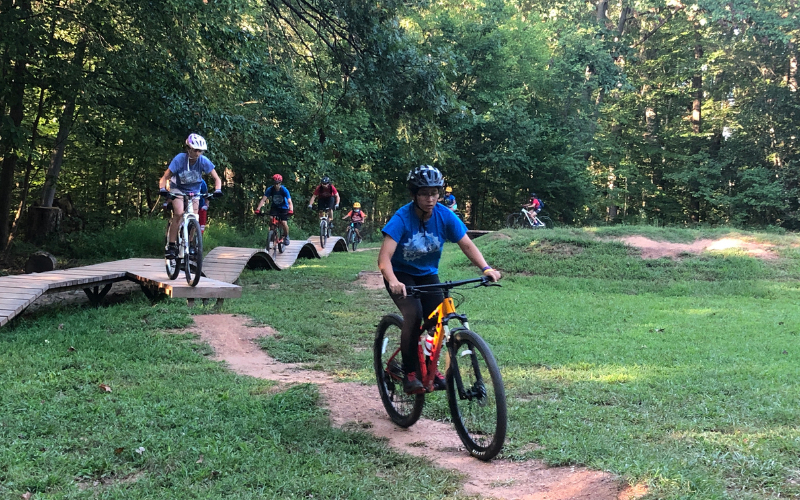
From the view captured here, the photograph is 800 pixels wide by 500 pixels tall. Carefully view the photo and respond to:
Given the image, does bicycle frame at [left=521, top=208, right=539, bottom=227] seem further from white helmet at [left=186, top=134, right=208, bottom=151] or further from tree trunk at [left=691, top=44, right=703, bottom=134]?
white helmet at [left=186, top=134, right=208, bottom=151]

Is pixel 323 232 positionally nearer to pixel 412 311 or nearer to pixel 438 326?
pixel 412 311

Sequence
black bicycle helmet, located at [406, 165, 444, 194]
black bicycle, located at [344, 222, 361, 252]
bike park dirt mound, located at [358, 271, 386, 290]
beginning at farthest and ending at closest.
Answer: black bicycle, located at [344, 222, 361, 252], bike park dirt mound, located at [358, 271, 386, 290], black bicycle helmet, located at [406, 165, 444, 194]

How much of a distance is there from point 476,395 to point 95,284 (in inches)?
252

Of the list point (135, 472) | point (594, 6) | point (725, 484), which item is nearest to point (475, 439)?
point (725, 484)

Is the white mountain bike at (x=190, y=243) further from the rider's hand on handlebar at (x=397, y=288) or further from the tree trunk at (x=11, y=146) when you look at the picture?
the rider's hand on handlebar at (x=397, y=288)

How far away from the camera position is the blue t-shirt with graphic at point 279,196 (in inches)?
508

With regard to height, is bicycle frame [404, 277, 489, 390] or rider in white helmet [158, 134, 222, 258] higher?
rider in white helmet [158, 134, 222, 258]

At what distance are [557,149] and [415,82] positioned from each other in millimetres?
19538

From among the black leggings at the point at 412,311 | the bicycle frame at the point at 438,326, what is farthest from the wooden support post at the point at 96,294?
the bicycle frame at the point at 438,326

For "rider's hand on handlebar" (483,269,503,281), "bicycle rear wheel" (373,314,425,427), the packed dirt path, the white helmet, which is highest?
the white helmet

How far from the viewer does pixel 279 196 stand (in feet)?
42.8

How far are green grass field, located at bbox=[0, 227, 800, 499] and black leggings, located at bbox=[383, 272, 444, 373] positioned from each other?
0.60 m

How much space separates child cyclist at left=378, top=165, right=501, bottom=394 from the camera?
12.6ft

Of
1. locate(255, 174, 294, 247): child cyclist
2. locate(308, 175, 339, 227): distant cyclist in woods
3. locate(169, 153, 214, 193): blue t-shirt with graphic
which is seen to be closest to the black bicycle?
locate(308, 175, 339, 227): distant cyclist in woods
